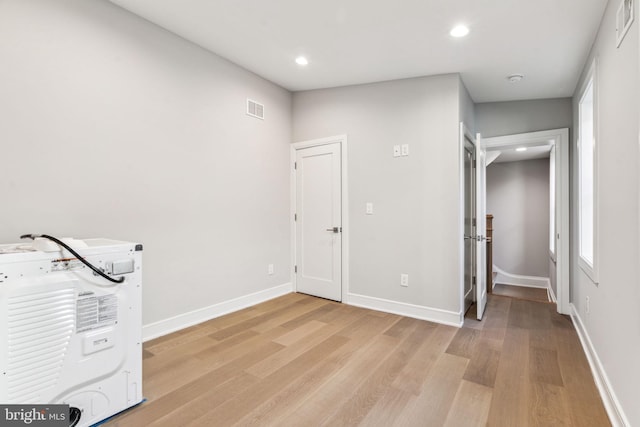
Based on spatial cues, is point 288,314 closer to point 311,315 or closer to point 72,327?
point 311,315

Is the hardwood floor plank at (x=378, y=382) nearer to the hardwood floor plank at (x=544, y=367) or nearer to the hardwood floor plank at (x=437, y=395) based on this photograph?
the hardwood floor plank at (x=437, y=395)

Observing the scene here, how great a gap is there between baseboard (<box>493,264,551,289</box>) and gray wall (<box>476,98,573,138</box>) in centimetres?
383

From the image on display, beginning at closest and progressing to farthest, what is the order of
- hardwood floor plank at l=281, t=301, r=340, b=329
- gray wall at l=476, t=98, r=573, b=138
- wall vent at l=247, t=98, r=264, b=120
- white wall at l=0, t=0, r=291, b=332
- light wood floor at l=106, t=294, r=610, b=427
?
light wood floor at l=106, t=294, r=610, b=427
white wall at l=0, t=0, r=291, b=332
hardwood floor plank at l=281, t=301, r=340, b=329
wall vent at l=247, t=98, r=264, b=120
gray wall at l=476, t=98, r=573, b=138

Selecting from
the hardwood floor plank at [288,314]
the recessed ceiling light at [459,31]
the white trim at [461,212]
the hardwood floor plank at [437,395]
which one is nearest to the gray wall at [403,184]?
the white trim at [461,212]

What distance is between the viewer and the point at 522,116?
392cm

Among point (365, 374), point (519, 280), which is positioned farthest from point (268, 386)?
point (519, 280)

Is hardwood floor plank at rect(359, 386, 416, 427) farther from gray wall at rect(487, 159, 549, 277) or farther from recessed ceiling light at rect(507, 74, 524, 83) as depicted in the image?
gray wall at rect(487, 159, 549, 277)

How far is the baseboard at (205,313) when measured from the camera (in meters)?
2.70

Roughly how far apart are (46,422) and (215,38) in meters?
2.89

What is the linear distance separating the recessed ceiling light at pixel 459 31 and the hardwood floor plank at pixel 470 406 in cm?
260

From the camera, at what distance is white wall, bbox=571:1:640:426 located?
1525 mm

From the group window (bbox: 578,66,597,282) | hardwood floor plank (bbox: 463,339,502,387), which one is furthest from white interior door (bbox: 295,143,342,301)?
window (bbox: 578,66,597,282)

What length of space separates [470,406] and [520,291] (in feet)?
16.4

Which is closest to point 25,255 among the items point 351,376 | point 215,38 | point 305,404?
point 305,404
